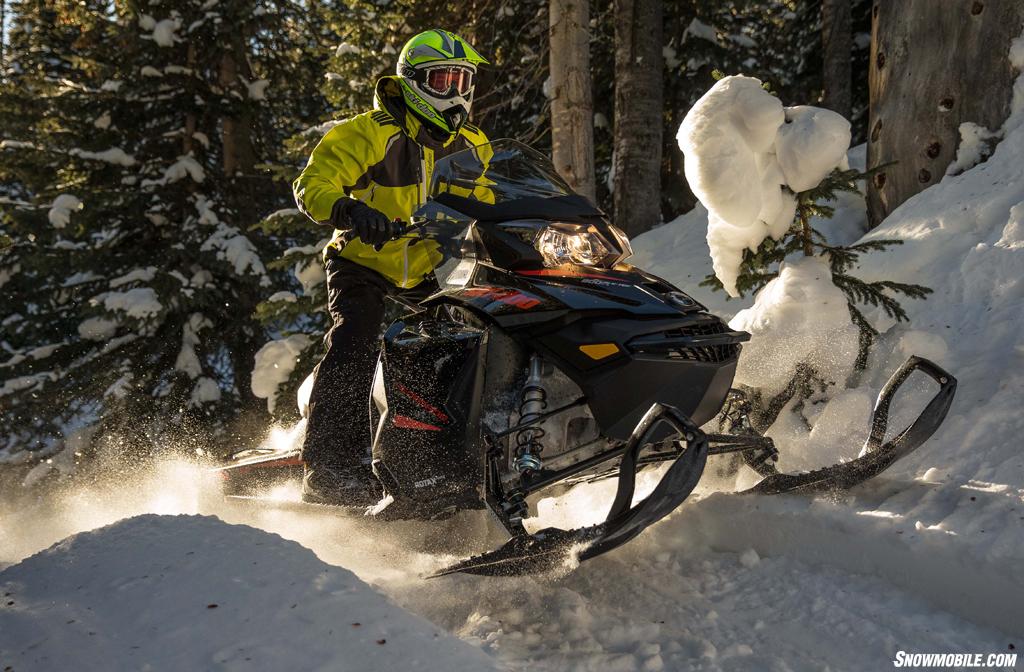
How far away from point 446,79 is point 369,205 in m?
0.68

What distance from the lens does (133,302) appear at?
10617mm

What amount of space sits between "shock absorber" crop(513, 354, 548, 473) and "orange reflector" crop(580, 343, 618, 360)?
0.27m

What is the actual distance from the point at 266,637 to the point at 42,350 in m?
11.5

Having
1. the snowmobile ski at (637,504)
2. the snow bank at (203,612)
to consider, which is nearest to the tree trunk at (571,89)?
the snowmobile ski at (637,504)

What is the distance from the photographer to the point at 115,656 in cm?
228

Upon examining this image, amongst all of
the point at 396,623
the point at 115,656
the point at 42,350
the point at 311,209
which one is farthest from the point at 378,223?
the point at 42,350

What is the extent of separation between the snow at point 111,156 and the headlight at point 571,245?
1039cm

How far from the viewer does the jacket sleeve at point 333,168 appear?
3.45 metres

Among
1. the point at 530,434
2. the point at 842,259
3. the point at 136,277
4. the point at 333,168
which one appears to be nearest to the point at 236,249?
the point at 136,277

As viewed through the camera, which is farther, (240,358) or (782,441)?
(240,358)

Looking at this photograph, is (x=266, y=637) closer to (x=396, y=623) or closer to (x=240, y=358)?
(x=396, y=623)

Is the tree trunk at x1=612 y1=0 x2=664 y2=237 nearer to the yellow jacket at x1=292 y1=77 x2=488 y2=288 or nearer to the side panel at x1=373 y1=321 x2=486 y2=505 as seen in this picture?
the yellow jacket at x1=292 y1=77 x2=488 y2=288

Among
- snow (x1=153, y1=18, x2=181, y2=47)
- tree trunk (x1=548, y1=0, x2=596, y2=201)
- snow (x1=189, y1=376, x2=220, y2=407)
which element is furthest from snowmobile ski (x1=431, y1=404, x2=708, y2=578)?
snow (x1=153, y1=18, x2=181, y2=47)

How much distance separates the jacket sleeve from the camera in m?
3.45
